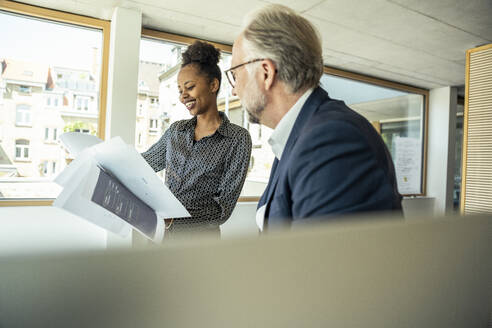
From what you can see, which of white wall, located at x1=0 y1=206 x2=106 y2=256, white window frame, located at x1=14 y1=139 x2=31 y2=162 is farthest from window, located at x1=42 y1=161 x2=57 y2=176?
white wall, located at x1=0 y1=206 x2=106 y2=256

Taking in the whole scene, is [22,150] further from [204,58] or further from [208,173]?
[208,173]

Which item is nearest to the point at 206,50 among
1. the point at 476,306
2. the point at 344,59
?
the point at 476,306

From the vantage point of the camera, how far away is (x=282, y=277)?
21cm

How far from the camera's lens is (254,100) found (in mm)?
1091

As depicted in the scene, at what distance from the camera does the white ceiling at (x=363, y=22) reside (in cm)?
347

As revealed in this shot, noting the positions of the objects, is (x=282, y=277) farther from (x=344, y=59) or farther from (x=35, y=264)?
(x=344, y=59)

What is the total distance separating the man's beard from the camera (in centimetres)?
107

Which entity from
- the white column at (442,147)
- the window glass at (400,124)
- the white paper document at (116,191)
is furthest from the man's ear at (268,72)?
the white column at (442,147)

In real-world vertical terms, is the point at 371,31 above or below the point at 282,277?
above

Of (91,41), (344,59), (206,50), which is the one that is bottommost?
(206,50)

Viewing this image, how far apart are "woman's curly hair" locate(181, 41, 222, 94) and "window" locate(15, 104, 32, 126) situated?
2454 millimetres

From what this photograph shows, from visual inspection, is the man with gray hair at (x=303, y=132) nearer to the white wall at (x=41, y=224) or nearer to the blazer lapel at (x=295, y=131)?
the blazer lapel at (x=295, y=131)

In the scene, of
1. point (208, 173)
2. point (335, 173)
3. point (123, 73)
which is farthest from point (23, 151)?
point (335, 173)

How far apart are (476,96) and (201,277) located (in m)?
4.11
